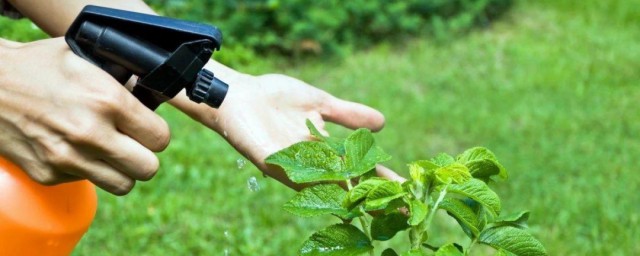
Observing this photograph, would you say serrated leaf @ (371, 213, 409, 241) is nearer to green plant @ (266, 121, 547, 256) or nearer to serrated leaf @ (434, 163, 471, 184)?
green plant @ (266, 121, 547, 256)

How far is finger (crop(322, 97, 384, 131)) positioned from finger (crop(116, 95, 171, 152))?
1.82ft

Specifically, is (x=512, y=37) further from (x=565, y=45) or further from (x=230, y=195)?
(x=230, y=195)

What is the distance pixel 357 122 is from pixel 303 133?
0.51 feet

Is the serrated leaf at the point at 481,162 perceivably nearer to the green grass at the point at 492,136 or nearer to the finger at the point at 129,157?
the finger at the point at 129,157

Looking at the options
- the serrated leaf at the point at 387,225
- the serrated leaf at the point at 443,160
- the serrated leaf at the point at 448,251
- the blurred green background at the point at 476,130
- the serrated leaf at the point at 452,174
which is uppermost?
the serrated leaf at the point at 452,174

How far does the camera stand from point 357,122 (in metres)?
2.00

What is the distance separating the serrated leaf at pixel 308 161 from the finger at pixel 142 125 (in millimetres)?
195

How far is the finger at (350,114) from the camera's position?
78.2 inches

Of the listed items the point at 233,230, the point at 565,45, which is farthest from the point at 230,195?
the point at 565,45

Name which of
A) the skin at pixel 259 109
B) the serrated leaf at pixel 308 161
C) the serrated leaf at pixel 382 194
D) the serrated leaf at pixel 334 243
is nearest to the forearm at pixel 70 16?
the skin at pixel 259 109

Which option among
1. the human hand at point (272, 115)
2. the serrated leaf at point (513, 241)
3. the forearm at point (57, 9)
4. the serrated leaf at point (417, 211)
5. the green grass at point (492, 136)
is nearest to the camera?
the serrated leaf at point (417, 211)

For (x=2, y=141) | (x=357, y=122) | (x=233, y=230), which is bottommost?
(x=233, y=230)

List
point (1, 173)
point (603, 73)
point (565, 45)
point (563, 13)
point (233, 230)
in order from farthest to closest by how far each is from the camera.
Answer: point (563, 13), point (565, 45), point (603, 73), point (233, 230), point (1, 173)

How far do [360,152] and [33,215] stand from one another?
21.1 inches
